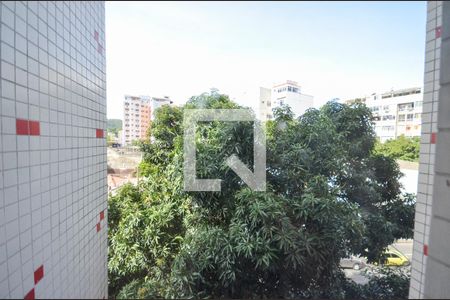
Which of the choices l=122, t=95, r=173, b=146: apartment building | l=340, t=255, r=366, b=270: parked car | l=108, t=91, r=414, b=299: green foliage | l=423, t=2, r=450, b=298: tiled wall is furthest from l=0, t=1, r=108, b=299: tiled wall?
l=340, t=255, r=366, b=270: parked car

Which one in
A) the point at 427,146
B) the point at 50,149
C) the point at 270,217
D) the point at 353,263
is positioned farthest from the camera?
the point at 353,263

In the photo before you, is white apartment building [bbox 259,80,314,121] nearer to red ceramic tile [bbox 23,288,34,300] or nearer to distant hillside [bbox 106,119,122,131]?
distant hillside [bbox 106,119,122,131]

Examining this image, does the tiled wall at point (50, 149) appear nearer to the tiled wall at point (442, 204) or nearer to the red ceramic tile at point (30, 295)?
the red ceramic tile at point (30, 295)

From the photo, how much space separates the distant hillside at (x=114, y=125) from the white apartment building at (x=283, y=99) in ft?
3.78

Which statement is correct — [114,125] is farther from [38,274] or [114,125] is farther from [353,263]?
[353,263]

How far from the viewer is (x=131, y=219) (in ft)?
6.93

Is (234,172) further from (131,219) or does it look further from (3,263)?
(3,263)

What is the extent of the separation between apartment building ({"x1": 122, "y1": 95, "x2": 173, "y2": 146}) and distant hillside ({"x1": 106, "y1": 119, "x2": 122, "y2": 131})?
22 cm

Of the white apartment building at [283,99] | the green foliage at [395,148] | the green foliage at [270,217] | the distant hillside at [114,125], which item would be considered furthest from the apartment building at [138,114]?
the green foliage at [395,148]

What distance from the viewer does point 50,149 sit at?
1.04 m

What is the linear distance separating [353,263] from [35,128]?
84.0 inches

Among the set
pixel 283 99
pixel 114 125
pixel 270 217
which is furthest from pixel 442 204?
pixel 114 125

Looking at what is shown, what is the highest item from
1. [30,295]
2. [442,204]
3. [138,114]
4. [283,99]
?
[283,99]

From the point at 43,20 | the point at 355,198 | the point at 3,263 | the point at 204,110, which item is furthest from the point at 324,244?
the point at 43,20
